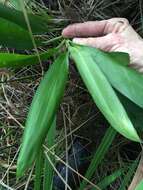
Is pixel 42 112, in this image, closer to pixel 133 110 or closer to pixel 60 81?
pixel 60 81

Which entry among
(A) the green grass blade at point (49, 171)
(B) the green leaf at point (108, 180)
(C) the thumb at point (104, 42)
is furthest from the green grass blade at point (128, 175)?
(C) the thumb at point (104, 42)

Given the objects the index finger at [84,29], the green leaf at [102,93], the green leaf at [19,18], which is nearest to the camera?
the green leaf at [102,93]

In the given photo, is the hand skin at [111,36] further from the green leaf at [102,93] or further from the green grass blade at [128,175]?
the green grass blade at [128,175]

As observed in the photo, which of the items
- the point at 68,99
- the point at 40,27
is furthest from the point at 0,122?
the point at 40,27

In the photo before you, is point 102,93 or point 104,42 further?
point 104,42

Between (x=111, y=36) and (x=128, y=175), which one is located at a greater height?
(x=111, y=36)

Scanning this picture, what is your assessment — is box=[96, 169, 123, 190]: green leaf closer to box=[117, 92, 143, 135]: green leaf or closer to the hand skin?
box=[117, 92, 143, 135]: green leaf

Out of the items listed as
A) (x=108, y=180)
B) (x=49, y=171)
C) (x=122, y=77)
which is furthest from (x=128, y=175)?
(x=122, y=77)
